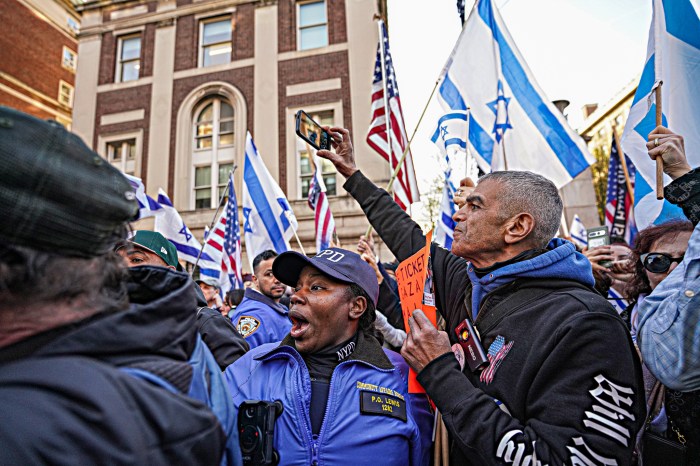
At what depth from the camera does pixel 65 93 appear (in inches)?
823

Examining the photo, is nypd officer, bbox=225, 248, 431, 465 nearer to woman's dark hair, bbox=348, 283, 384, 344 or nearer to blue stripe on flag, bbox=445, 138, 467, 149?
woman's dark hair, bbox=348, 283, 384, 344

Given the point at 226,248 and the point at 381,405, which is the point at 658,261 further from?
the point at 226,248

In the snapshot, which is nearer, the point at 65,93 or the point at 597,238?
the point at 597,238

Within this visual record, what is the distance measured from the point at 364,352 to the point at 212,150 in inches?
591

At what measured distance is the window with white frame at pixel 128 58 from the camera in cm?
1744

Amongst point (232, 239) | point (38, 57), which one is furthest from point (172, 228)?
point (38, 57)

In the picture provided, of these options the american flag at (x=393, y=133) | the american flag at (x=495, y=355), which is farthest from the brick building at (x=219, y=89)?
the american flag at (x=495, y=355)

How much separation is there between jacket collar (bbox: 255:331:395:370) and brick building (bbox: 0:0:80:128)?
21014mm

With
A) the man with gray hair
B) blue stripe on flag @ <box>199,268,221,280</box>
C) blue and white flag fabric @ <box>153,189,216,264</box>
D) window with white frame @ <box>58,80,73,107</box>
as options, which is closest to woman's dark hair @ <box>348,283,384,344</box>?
the man with gray hair

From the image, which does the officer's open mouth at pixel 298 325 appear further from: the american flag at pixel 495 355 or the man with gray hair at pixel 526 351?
the american flag at pixel 495 355

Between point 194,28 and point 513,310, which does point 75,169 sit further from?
point 194,28

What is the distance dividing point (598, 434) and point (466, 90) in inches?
142

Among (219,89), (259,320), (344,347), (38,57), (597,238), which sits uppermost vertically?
(38,57)

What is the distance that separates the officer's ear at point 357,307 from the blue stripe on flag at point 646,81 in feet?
8.54
